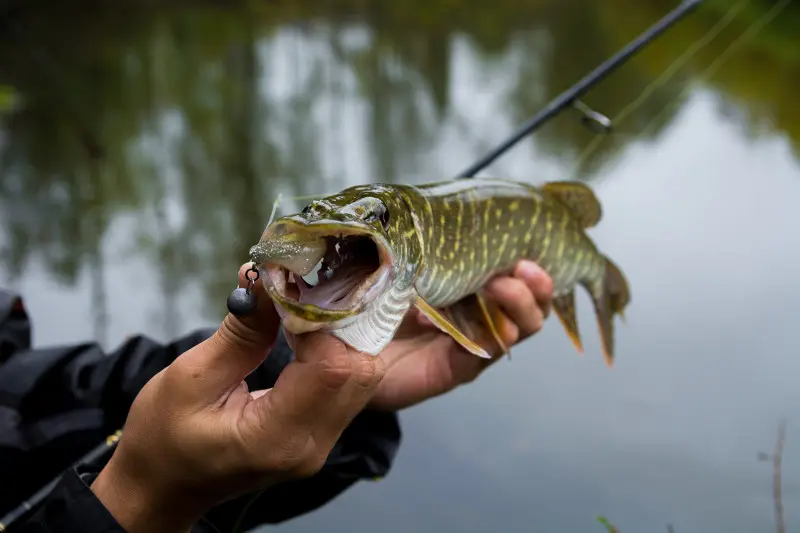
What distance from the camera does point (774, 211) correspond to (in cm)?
464

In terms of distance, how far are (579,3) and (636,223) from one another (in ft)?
27.8

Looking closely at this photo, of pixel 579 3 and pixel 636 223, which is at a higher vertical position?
pixel 579 3

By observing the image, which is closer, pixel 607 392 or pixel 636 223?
pixel 607 392

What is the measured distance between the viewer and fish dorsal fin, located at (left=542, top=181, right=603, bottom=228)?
1584mm

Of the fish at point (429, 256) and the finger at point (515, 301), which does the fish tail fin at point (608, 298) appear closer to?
the fish at point (429, 256)

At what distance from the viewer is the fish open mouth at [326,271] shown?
78 centimetres

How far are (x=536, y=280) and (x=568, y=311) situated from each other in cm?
23

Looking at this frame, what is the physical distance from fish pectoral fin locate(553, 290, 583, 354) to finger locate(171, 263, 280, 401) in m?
0.93

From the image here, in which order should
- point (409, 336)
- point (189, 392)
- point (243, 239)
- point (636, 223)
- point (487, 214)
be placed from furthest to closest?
point (243, 239), point (636, 223), point (409, 336), point (487, 214), point (189, 392)

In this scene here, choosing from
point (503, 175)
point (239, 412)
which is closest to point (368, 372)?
point (239, 412)

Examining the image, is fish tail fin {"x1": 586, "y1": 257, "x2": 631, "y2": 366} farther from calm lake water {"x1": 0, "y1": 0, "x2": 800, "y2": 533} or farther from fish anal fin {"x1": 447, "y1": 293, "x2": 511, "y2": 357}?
calm lake water {"x1": 0, "y1": 0, "x2": 800, "y2": 533}

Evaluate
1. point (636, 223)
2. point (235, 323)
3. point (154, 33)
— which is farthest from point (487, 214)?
point (154, 33)

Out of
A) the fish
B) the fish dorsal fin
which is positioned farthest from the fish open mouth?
the fish dorsal fin

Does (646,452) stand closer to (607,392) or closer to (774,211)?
(607,392)
